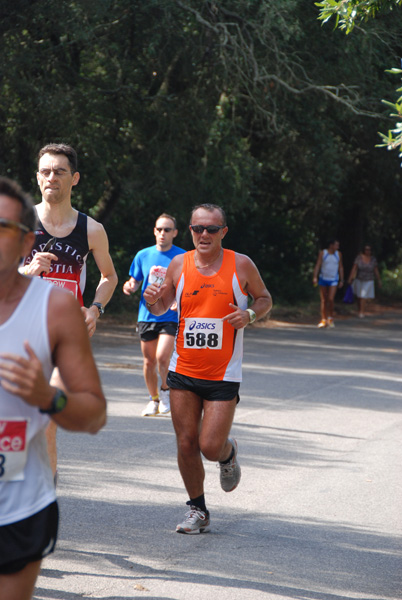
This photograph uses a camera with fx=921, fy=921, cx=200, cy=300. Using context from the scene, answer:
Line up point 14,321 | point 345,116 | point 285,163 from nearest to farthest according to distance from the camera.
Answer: point 14,321
point 345,116
point 285,163

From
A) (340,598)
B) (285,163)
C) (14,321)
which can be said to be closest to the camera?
(14,321)

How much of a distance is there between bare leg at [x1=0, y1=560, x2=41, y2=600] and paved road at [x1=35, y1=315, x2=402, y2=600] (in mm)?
1792

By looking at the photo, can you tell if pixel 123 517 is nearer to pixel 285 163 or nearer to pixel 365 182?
pixel 285 163

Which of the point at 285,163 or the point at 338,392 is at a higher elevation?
the point at 285,163

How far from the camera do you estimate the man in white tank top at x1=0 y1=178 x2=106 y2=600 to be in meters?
2.65

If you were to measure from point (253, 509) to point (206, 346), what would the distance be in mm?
1282

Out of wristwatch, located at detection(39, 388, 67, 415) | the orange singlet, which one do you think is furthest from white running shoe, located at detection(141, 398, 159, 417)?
wristwatch, located at detection(39, 388, 67, 415)

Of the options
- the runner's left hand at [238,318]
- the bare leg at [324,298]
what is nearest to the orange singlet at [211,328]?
the runner's left hand at [238,318]

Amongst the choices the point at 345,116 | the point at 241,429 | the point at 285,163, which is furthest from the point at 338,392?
the point at 285,163

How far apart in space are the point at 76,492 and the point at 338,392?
6.00 meters

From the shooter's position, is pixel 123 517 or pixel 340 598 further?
pixel 123 517

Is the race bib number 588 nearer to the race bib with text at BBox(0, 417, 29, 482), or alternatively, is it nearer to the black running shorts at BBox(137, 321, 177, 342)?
the race bib with text at BBox(0, 417, 29, 482)

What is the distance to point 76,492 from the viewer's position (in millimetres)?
6488

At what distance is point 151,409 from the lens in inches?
387
